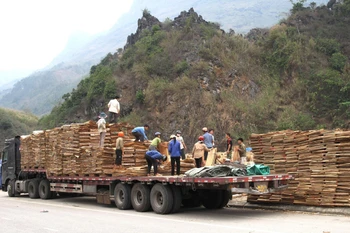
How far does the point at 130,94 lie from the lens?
3981cm

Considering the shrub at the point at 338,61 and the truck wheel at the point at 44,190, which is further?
the shrub at the point at 338,61

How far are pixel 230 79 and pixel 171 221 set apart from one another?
26122 mm

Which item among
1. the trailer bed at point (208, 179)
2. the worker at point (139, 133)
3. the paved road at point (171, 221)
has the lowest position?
Answer: the paved road at point (171, 221)

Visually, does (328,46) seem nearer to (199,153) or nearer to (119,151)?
(199,153)

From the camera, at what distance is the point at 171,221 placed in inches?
461

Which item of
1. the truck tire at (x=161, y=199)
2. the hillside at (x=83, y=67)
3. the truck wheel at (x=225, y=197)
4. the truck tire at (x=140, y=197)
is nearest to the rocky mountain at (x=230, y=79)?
the truck wheel at (x=225, y=197)

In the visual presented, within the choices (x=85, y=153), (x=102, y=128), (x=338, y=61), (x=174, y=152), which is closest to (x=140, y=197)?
(x=174, y=152)

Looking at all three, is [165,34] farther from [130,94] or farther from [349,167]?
[349,167]

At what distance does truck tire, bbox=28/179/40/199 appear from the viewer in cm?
2036

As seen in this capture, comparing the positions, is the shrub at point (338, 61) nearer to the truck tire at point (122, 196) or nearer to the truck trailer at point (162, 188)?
the truck trailer at point (162, 188)

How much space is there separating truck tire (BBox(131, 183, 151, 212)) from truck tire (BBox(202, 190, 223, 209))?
1.93m

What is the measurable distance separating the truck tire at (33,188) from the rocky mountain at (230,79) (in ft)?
43.3

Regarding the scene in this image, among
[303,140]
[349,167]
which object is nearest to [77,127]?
[303,140]

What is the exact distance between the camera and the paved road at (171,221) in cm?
1024
